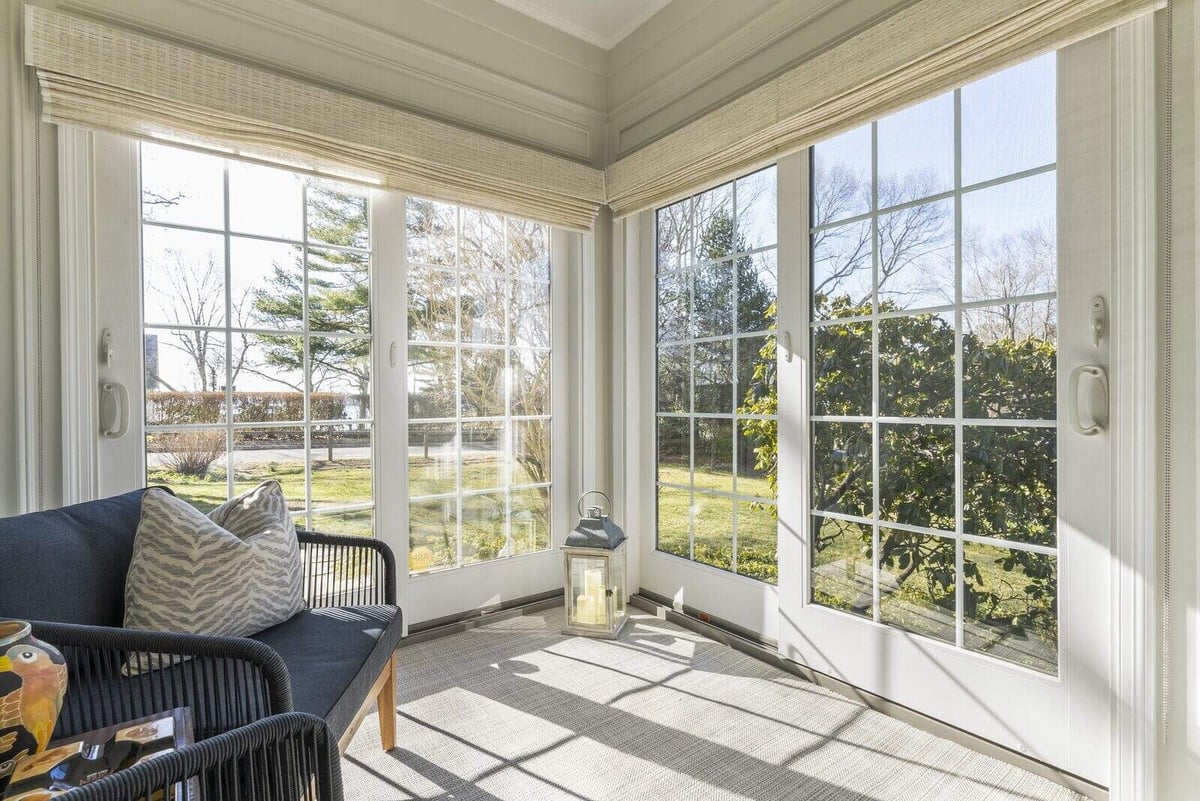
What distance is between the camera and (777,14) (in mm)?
2168

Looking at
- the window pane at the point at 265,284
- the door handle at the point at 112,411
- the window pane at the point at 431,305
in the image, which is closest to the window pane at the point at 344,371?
the window pane at the point at 265,284

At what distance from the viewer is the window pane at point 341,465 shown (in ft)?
7.48

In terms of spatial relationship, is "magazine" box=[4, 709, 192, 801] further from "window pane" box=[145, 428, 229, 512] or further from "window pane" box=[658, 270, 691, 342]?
"window pane" box=[658, 270, 691, 342]

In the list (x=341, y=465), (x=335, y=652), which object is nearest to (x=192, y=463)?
(x=341, y=465)

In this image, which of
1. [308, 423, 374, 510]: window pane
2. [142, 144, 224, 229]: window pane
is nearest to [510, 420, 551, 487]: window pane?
[308, 423, 374, 510]: window pane

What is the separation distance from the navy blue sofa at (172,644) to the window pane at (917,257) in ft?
5.82

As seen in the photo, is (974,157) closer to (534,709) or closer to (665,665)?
(665,665)

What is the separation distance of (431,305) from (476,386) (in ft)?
1.32

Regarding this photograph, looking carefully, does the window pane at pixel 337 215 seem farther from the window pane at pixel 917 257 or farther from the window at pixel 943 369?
the window pane at pixel 917 257

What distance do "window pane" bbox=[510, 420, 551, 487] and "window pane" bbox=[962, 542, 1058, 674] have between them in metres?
1.78

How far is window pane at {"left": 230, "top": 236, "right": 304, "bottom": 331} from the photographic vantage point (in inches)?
83.1

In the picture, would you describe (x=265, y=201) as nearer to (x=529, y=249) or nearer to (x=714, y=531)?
(x=529, y=249)

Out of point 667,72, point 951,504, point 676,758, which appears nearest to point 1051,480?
point 951,504

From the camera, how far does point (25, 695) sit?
0.87 meters
